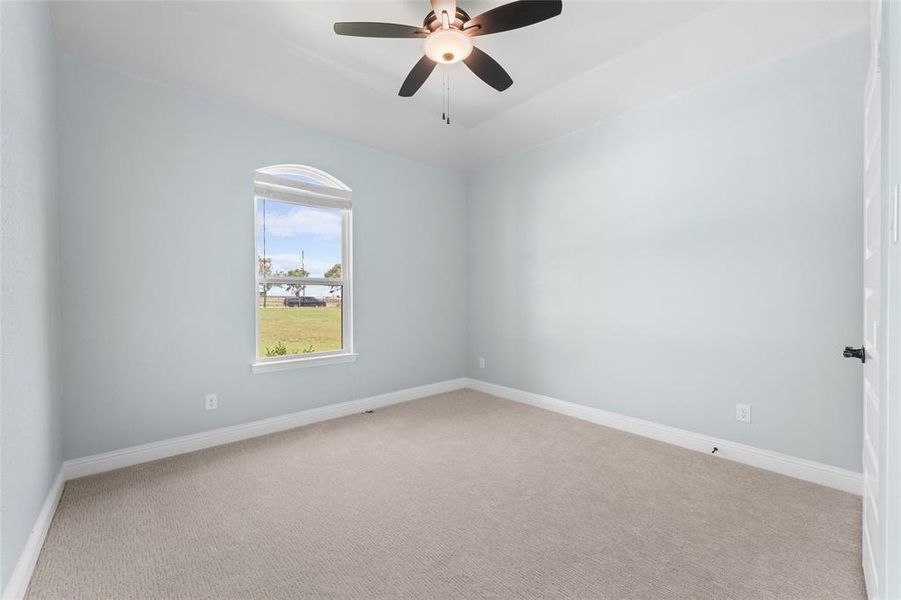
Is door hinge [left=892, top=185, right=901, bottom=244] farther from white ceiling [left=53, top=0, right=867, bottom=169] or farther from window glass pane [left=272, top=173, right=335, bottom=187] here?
window glass pane [left=272, top=173, right=335, bottom=187]

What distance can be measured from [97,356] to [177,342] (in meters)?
0.44

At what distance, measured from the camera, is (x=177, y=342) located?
2.87 m

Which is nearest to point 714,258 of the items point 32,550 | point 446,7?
point 446,7

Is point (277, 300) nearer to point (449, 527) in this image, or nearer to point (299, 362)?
point (299, 362)

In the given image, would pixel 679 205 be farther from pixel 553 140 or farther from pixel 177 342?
pixel 177 342

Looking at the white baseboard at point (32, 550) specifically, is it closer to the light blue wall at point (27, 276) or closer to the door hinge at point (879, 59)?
the light blue wall at point (27, 276)

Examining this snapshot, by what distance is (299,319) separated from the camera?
11.9 ft

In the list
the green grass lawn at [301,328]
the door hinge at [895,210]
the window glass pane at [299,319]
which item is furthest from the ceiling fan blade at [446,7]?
the green grass lawn at [301,328]

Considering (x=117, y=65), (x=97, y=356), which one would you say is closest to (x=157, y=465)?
(x=97, y=356)

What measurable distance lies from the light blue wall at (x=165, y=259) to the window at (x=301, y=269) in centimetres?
→ 11

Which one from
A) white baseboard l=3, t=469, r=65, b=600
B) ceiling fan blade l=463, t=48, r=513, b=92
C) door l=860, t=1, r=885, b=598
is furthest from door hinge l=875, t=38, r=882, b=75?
white baseboard l=3, t=469, r=65, b=600

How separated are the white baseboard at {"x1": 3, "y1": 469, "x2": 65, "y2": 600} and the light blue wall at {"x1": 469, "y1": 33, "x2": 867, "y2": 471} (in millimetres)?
3587

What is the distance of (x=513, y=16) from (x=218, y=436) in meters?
3.40

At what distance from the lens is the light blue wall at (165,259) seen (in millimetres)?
2529
